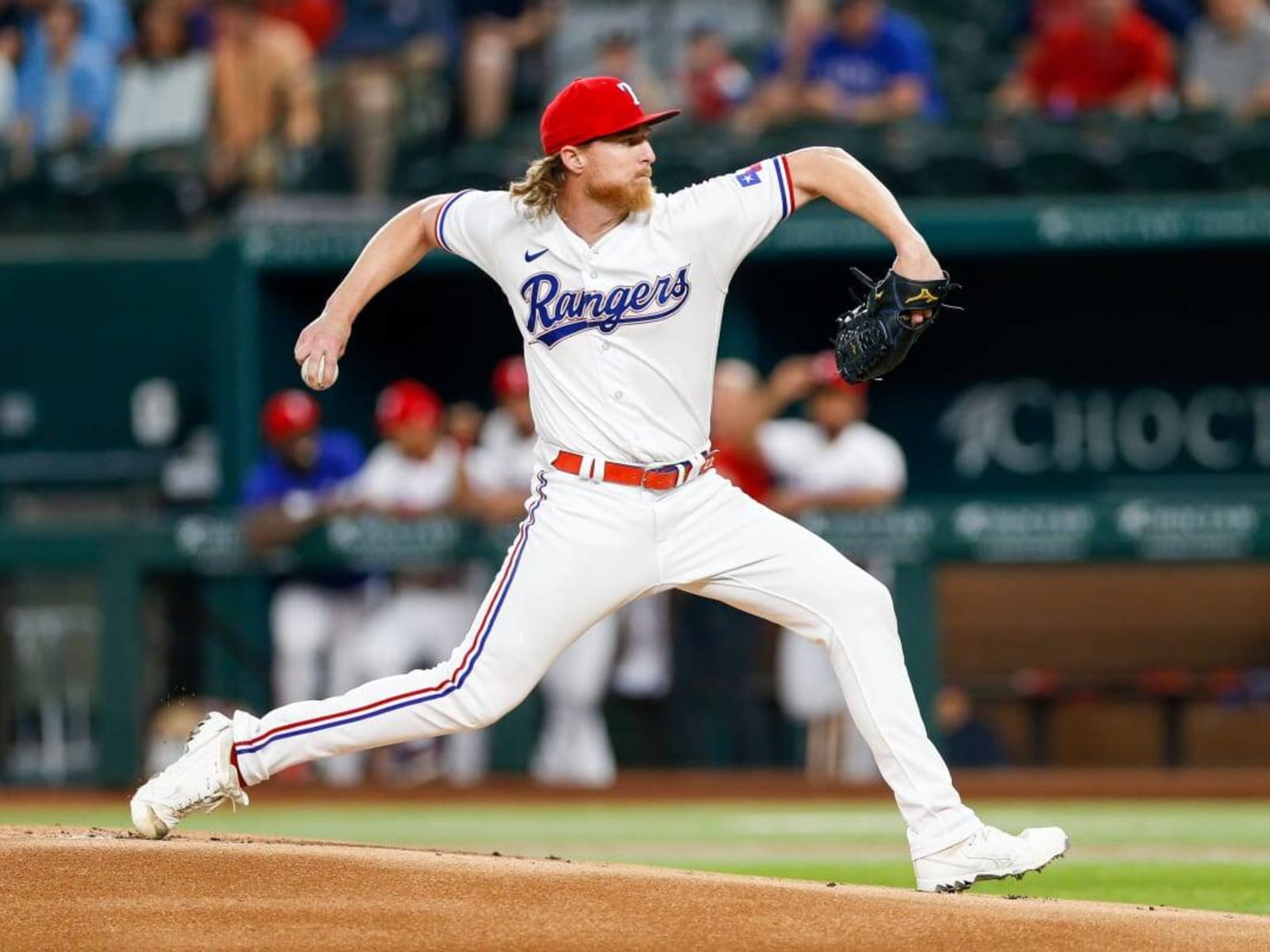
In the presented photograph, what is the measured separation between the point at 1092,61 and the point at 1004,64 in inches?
49.3

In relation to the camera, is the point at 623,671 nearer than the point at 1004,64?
Yes

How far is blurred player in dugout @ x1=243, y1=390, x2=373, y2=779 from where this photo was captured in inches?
391

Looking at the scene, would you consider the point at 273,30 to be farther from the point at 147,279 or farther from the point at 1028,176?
the point at 1028,176

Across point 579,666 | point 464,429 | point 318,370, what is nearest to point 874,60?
point 464,429

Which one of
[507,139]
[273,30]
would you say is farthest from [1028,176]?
[273,30]

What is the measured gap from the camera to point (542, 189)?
464 cm

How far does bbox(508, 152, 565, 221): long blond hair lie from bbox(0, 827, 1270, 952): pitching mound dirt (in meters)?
1.35

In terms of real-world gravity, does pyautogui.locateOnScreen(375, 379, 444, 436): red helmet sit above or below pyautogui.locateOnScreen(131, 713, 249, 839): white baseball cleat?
above

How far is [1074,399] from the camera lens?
11.9m

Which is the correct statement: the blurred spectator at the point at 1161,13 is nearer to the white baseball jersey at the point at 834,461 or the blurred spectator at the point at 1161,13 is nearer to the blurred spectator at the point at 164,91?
the white baseball jersey at the point at 834,461

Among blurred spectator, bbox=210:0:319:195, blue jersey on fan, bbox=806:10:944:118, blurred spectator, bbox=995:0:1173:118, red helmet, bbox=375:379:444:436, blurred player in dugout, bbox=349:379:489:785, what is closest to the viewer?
blurred player in dugout, bbox=349:379:489:785

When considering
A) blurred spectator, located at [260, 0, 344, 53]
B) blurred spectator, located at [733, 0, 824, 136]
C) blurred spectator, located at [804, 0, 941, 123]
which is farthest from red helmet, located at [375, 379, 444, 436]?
blurred spectator, located at [260, 0, 344, 53]

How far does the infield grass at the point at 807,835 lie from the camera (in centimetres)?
601

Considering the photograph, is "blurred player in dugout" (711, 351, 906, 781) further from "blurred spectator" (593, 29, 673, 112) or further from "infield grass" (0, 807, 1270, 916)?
"blurred spectator" (593, 29, 673, 112)
